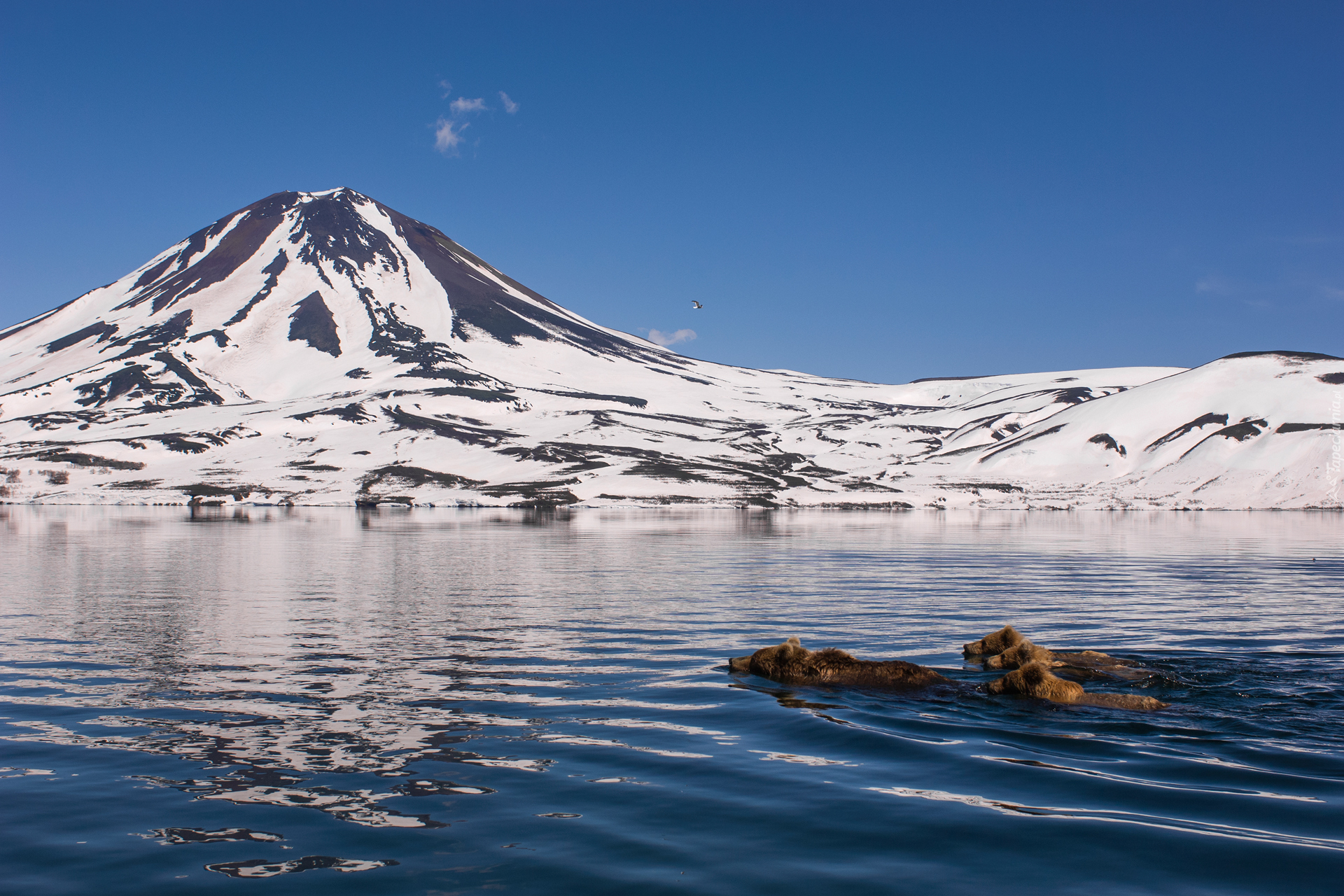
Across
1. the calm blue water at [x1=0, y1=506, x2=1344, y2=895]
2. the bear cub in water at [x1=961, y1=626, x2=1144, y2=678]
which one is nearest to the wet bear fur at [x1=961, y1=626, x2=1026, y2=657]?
the bear cub in water at [x1=961, y1=626, x2=1144, y2=678]

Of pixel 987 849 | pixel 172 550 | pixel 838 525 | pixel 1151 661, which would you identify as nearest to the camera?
pixel 987 849

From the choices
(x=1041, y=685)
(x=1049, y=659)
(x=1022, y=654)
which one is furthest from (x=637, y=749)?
(x=1049, y=659)

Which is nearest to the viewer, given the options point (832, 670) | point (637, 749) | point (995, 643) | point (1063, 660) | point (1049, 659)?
point (637, 749)

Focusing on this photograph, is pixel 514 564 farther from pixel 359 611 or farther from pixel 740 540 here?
pixel 740 540

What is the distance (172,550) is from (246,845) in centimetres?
6105

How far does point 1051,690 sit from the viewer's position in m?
20.1

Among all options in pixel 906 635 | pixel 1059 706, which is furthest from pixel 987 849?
pixel 906 635

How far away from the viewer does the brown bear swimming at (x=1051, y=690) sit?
19.7 m

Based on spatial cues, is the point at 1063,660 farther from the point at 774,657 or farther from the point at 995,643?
the point at 774,657

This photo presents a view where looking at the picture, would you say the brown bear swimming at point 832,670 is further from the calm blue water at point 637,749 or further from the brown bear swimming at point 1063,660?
the brown bear swimming at point 1063,660

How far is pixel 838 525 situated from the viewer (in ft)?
400

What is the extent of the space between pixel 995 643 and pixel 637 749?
37.8ft

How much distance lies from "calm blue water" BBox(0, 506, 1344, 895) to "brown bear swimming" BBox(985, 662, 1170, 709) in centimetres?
33

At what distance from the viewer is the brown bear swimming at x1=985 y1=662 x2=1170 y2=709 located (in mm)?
19672
